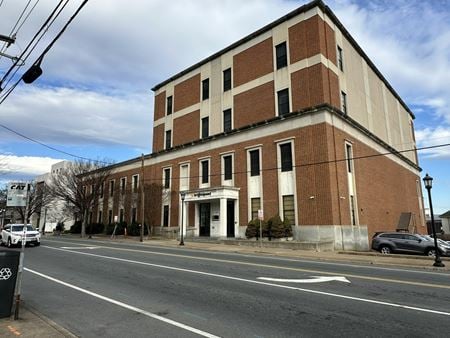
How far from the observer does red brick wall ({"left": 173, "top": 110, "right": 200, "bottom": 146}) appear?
39781 mm

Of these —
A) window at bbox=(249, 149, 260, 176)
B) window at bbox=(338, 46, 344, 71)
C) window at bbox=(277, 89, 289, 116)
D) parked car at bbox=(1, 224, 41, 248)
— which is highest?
window at bbox=(338, 46, 344, 71)

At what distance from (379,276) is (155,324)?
8.60m

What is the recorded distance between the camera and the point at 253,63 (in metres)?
34.2

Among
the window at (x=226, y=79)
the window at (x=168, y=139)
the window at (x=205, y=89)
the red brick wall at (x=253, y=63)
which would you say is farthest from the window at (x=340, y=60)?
the window at (x=168, y=139)

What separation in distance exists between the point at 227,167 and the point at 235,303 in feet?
89.8

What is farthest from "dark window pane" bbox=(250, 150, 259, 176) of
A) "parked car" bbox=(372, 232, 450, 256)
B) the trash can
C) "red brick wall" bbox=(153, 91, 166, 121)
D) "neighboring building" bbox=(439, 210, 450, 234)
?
"neighboring building" bbox=(439, 210, 450, 234)

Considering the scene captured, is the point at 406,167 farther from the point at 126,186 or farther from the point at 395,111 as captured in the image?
the point at 126,186

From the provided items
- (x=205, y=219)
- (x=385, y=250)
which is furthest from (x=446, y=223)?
(x=385, y=250)

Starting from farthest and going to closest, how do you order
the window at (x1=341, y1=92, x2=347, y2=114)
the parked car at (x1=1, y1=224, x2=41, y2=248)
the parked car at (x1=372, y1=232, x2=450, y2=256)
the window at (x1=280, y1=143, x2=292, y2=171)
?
the window at (x1=341, y1=92, x2=347, y2=114)
the window at (x1=280, y1=143, x2=292, y2=171)
the parked car at (x1=1, y1=224, x2=41, y2=248)
the parked car at (x1=372, y1=232, x2=450, y2=256)

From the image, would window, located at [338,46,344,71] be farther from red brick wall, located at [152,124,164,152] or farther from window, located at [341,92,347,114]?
red brick wall, located at [152,124,164,152]

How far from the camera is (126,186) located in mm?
48219

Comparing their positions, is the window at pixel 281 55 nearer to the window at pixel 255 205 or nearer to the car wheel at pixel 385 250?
the window at pixel 255 205

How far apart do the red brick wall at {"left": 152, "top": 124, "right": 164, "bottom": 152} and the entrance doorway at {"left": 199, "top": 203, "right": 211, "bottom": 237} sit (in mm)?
12137

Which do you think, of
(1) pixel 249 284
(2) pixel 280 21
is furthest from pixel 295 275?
(2) pixel 280 21
